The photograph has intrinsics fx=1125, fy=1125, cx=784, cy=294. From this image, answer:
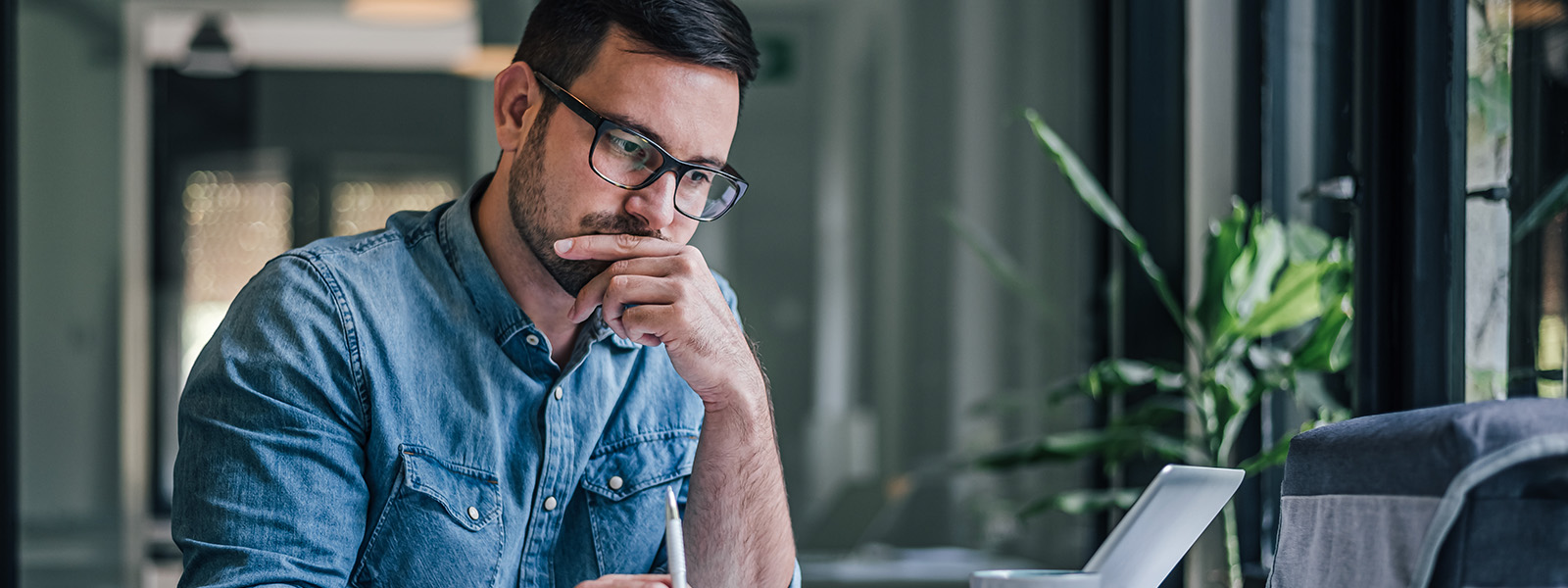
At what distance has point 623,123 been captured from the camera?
44.8 inches

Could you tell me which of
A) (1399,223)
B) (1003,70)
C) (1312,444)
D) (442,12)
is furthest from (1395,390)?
(442,12)

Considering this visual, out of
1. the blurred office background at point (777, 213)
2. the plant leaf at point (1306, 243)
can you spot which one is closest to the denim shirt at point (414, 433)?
the plant leaf at point (1306, 243)

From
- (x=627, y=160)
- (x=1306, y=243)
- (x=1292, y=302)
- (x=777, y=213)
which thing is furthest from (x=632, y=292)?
(x=777, y=213)

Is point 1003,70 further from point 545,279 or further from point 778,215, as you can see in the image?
point 545,279

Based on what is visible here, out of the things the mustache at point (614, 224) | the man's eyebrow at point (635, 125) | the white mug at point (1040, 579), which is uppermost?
the man's eyebrow at point (635, 125)

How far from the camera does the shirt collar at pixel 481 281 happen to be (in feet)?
3.91

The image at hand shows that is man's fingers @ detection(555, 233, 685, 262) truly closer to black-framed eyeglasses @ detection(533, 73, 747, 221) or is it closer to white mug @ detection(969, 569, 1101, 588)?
black-framed eyeglasses @ detection(533, 73, 747, 221)

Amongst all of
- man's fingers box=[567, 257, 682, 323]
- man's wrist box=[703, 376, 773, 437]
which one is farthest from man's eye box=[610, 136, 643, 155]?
man's wrist box=[703, 376, 773, 437]

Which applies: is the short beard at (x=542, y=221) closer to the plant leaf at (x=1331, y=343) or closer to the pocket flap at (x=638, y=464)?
the pocket flap at (x=638, y=464)

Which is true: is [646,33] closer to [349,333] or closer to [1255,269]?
[349,333]

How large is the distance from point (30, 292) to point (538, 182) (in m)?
2.32

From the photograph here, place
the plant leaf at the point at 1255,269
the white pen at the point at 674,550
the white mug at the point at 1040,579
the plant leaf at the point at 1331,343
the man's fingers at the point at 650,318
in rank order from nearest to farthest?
the white mug at the point at 1040,579, the white pen at the point at 674,550, the man's fingers at the point at 650,318, the plant leaf at the point at 1331,343, the plant leaf at the point at 1255,269

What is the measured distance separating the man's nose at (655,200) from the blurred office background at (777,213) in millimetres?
1646

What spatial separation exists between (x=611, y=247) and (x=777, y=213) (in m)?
1.74
